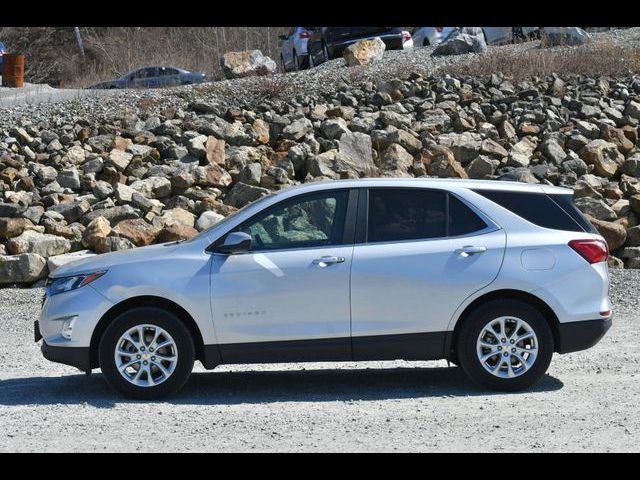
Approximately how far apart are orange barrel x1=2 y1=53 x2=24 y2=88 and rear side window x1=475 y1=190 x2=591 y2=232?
2218 cm

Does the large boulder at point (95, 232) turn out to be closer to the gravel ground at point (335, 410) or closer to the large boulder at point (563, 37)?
the gravel ground at point (335, 410)

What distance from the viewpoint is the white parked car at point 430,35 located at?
3291 cm

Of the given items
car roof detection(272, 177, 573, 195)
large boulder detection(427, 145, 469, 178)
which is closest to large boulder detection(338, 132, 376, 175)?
large boulder detection(427, 145, 469, 178)

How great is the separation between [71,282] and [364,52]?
1817 centimetres

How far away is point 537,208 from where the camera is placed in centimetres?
895

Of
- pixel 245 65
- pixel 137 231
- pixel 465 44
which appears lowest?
pixel 137 231

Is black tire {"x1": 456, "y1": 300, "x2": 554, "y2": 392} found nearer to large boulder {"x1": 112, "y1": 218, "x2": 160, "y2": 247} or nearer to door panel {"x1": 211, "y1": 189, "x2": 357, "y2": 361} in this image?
door panel {"x1": 211, "y1": 189, "x2": 357, "y2": 361}

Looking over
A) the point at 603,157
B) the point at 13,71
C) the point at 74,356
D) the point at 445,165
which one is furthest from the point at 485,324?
the point at 13,71

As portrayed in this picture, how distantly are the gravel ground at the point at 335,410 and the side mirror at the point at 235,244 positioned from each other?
1.16 m

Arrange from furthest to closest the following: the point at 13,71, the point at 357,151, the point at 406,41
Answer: the point at 406,41, the point at 13,71, the point at 357,151

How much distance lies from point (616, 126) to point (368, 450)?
16323mm

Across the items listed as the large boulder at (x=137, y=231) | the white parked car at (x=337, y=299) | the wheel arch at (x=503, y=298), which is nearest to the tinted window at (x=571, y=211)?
the white parked car at (x=337, y=299)

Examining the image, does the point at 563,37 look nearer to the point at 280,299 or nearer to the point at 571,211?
the point at 571,211

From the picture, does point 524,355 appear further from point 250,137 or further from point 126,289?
point 250,137
